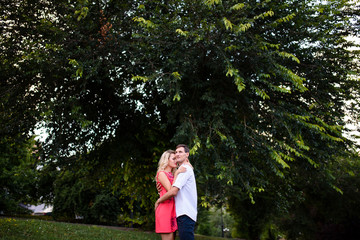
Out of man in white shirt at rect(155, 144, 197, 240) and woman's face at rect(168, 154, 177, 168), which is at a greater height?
woman's face at rect(168, 154, 177, 168)

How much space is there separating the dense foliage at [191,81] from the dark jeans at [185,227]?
3.47 m

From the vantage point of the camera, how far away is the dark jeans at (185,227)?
13.0 ft

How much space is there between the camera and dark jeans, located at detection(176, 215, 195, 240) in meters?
3.95

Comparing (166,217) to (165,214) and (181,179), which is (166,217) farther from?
(181,179)

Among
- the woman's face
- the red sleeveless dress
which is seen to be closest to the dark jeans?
the red sleeveless dress

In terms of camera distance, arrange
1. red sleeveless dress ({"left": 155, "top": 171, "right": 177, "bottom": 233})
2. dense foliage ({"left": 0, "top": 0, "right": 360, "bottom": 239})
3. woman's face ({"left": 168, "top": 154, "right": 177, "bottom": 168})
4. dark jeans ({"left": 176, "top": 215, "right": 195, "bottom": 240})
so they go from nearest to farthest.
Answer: dark jeans ({"left": 176, "top": 215, "right": 195, "bottom": 240}) → red sleeveless dress ({"left": 155, "top": 171, "right": 177, "bottom": 233}) → woman's face ({"left": 168, "top": 154, "right": 177, "bottom": 168}) → dense foliage ({"left": 0, "top": 0, "right": 360, "bottom": 239})

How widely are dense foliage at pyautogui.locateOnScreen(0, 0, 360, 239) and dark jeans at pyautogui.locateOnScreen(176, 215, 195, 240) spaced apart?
347 cm

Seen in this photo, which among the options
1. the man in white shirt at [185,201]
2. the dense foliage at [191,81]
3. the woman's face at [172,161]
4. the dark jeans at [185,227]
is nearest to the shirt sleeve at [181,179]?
the man in white shirt at [185,201]

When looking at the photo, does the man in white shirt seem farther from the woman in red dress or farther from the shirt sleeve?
the woman in red dress

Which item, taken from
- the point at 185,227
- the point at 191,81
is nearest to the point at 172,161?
the point at 185,227

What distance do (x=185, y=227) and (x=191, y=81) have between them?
5.61m

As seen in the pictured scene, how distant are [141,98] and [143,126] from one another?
1.18m

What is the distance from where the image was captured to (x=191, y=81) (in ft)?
29.3

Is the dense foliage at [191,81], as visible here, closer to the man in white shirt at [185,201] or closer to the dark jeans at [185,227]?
the man in white shirt at [185,201]
